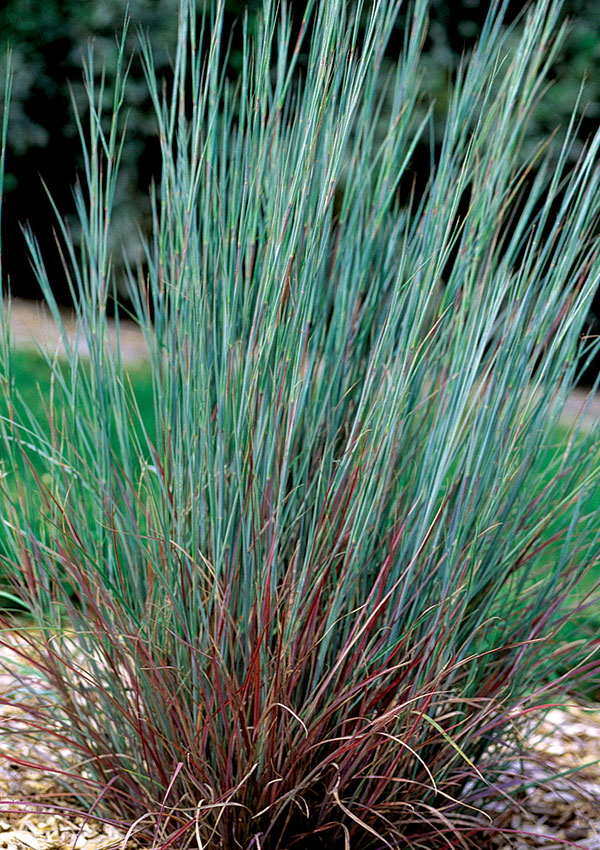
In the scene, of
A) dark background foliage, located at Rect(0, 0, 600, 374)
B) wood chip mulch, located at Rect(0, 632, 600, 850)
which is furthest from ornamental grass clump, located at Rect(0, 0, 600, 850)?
dark background foliage, located at Rect(0, 0, 600, 374)

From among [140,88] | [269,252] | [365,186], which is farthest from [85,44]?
[269,252]

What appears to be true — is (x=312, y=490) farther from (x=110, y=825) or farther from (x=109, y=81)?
(x=109, y=81)

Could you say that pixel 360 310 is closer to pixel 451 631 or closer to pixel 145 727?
pixel 451 631

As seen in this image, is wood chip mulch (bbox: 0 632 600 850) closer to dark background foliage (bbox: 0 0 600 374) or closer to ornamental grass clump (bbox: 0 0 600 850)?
ornamental grass clump (bbox: 0 0 600 850)

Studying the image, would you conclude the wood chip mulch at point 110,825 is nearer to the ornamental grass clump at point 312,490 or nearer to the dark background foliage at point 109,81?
the ornamental grass clump at point 312,490

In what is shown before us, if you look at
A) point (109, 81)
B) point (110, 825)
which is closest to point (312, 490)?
point (110, 825)

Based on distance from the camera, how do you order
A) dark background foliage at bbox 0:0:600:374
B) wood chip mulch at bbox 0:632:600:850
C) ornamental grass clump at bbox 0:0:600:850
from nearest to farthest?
ornamental grass clump at bbox 0:0:600:850 → wood chip mulch at bbox 0:632:600:850 → dark background foliage at bbox 0:0:600:374

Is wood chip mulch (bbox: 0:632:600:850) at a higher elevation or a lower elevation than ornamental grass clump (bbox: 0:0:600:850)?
lower
